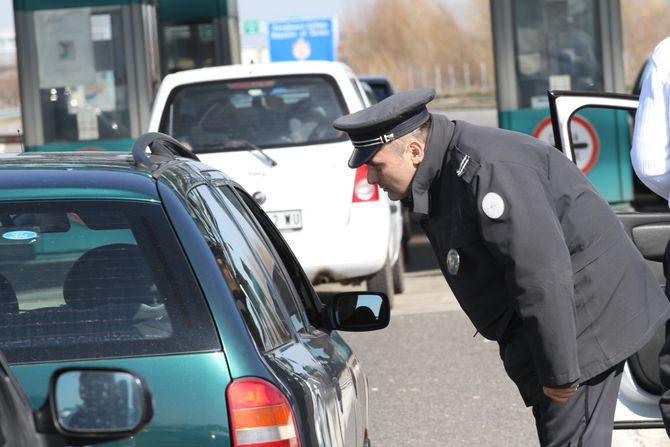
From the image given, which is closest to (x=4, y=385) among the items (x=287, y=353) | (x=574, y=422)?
(x=287, y=353)

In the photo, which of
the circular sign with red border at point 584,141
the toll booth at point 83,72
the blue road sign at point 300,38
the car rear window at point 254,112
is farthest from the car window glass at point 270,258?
the blue road sign at point 300,38

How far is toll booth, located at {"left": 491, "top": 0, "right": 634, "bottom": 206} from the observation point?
13.6m

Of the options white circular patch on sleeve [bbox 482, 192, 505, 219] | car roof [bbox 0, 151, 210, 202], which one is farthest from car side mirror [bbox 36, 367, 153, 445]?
white circular patch on sleeve [bbox 482, 192, 505, 219]

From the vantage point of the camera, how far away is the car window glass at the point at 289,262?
4641mm

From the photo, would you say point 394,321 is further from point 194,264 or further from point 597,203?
point 194,264

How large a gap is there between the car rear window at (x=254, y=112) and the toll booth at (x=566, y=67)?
13.7 feet

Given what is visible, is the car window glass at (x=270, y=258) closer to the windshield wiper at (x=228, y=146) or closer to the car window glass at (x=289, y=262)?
the car window glass at (x=289, y=262)

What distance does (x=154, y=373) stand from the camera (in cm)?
296

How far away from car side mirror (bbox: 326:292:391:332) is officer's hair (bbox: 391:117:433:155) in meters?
0.65

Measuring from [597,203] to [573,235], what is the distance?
0.13 meters

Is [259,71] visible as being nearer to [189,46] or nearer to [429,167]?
[429,167]

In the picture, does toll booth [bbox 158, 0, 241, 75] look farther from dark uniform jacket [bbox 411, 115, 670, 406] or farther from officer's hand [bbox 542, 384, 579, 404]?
officer's hand [bbox 542, 384, 579, 404]

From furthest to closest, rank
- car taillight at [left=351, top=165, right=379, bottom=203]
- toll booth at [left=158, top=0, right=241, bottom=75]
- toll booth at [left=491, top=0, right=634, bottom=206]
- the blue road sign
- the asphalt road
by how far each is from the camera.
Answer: the blue road sign < toll booth at [left=158, top=0, right=241, bottom=75] < toll booth at [left=491, top=0, right=634, bottom=206] < car taillight at [left=351, top=165, right=379, bottom=203] < the asphalt road

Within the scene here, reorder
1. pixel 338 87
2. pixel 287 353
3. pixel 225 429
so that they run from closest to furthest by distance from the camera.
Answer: pixel 225 429 < pixel 287 353 < pixel 338 87
